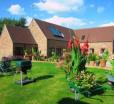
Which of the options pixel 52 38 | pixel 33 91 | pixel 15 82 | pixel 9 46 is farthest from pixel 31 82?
pixel 52 38

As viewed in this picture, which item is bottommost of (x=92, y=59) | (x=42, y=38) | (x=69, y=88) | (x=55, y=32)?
(x=69, y=88)

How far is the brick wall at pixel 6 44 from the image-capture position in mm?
30781

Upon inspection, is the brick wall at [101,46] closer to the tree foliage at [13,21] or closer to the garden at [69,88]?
the garden at [69,88]

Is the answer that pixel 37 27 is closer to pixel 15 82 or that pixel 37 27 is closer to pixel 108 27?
pixel 108 27

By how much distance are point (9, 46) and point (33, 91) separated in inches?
870

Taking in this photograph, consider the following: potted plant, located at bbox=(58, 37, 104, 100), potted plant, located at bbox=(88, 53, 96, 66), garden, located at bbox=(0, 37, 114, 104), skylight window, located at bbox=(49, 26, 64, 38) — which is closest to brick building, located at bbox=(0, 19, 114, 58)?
skylight window, located at bbox=(49, 26, 64, 38)

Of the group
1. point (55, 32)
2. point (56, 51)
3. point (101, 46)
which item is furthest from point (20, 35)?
point (101, 46)

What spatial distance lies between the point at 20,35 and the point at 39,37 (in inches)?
132

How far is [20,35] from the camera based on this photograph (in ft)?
106

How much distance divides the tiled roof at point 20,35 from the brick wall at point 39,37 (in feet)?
2.55

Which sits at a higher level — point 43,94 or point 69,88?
point 69,88

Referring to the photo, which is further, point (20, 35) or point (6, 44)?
point (20, 35)

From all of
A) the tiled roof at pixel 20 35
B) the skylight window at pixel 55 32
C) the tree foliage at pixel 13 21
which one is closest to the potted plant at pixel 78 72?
the tiled roof at pixel 20 35

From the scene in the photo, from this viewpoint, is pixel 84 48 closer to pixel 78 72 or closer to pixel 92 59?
pixel 78 72
